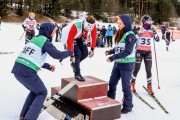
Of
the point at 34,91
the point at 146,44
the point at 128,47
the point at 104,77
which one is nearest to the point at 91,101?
the point at 34,91

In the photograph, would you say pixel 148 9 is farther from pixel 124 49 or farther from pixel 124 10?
pixel 124 49

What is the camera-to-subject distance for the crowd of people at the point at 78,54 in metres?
4.56

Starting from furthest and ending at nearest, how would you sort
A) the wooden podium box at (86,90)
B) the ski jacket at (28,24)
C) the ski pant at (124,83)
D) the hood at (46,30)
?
the ski jacket at (28,24) < the ski pant at (124,83) < the wooden podium box at (86,90) < the hood at (46,30)

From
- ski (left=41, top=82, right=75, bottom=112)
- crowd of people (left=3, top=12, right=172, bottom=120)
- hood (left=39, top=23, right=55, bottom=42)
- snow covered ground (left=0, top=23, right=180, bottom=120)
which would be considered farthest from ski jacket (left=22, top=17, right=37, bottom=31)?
hood (left=39, top=23, right=55, bottom=42)

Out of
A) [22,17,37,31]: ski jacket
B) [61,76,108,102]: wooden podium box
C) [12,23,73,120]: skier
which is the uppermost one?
[22,17,37,31]: ski jacket

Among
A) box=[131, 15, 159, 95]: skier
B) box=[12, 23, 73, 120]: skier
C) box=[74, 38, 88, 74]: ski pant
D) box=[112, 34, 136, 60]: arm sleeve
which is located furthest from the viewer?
box=[131, 15, 159, 95]: skier

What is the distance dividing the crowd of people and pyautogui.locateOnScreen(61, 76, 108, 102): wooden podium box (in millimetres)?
252

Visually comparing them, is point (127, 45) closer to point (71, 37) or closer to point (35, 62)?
point (71, 37)

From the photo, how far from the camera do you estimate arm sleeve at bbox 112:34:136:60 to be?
5430mm

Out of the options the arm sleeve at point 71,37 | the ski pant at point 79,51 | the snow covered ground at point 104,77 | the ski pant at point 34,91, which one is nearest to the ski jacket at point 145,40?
the snow covered ground at point 104,77

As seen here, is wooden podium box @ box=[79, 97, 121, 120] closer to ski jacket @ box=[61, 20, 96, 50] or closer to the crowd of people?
the crowd of people

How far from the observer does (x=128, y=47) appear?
547cm

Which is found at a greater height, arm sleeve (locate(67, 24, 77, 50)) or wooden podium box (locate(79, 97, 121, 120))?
arm sleeve (locate(67, 24, 77, 50))

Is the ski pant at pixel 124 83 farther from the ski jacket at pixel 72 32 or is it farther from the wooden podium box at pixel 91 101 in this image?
the ski jacket at pixel 72 32
